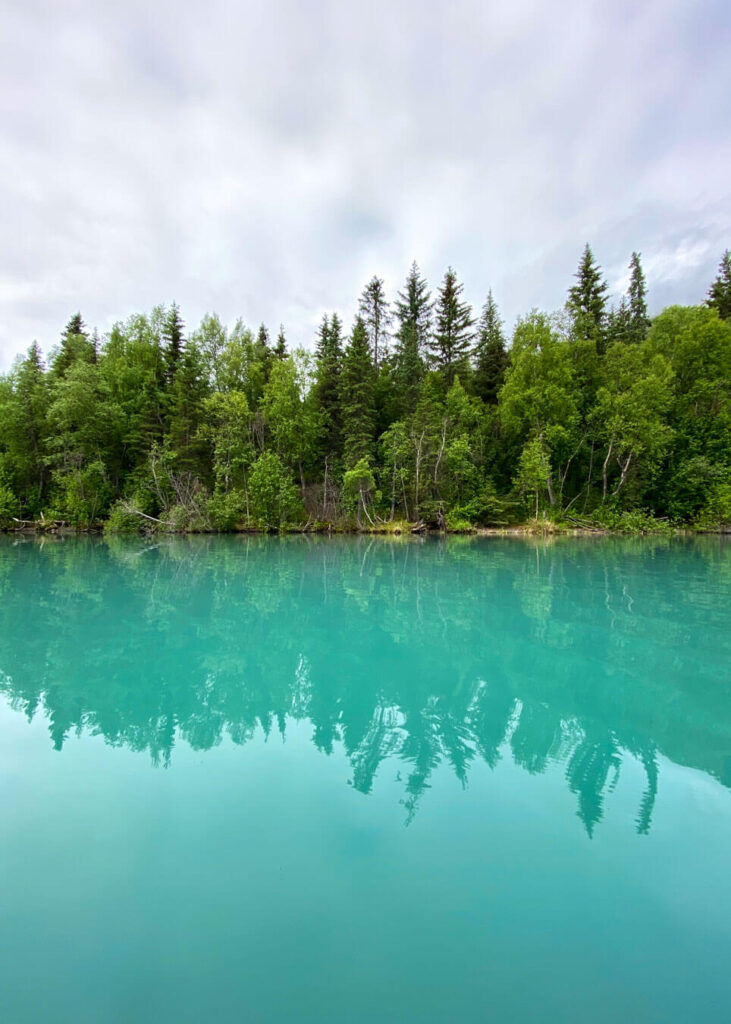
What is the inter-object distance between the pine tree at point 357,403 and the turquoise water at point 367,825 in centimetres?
2380

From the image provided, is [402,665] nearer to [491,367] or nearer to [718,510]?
[718,510]

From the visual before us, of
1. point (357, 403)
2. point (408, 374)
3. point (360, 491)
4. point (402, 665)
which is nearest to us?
point (402, 665)

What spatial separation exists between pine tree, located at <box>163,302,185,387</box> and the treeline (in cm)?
163

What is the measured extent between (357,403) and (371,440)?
8.90ft

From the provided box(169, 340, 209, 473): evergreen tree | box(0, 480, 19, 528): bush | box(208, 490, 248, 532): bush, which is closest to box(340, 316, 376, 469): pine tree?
box(208, 490, 248, 532): bush

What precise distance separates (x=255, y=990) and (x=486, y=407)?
3787cm

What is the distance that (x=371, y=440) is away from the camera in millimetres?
32719

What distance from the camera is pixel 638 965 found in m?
2.58

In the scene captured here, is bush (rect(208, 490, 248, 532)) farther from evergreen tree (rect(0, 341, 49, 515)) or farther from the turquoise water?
the turquoise water

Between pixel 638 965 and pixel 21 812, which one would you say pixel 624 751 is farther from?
pixel 21 812

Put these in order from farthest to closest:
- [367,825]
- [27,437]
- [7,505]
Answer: [27,437]
[7,505]
[367,825]

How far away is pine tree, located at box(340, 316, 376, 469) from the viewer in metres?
32.5

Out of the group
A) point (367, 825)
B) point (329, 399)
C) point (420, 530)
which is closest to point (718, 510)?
point (420, 530)

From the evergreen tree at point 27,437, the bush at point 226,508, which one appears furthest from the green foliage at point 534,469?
the evergreen tree at point 27,437
